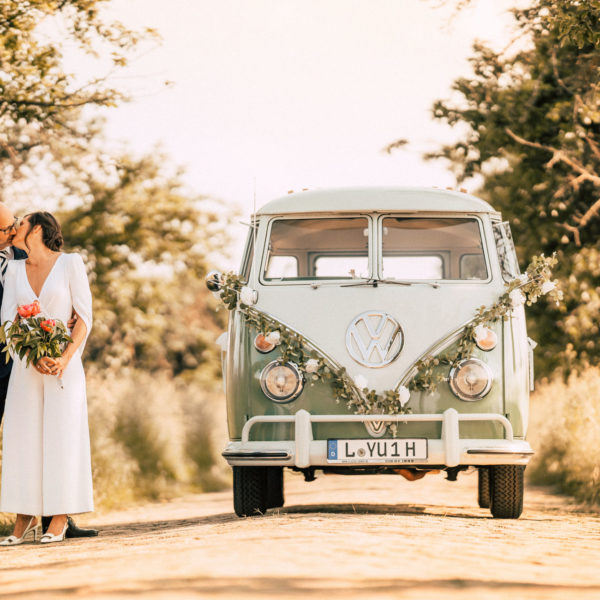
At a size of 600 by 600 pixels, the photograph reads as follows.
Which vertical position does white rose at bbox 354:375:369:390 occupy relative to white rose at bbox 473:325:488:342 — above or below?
below

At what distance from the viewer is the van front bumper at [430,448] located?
24.4ft

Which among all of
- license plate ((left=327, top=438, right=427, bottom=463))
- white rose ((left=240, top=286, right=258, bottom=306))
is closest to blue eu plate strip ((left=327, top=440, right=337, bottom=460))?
license plate ((left=327, top=438, right=427, bottom=463))

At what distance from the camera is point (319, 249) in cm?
867

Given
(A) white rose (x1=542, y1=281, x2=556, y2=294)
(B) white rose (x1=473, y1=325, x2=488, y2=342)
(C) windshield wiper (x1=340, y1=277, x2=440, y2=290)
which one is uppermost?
(C) windshield wiper (x1=340, y1=277, x2=440, y2=290)

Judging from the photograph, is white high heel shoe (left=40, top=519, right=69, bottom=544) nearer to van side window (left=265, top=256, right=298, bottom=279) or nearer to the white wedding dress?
the white wedding dress

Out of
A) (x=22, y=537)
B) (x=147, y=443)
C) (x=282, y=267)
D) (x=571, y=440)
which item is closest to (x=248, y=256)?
(x=282, y=267)

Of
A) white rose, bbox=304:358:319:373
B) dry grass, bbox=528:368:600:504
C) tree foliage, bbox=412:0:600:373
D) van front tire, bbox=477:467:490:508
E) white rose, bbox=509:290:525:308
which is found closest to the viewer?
white rose, bbox=304:358:319:373

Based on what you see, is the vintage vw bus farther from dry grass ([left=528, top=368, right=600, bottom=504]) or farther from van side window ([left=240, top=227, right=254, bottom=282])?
dry grass ([left=528, top=368, right=600, bottom=504])

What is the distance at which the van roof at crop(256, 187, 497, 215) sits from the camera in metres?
8.22

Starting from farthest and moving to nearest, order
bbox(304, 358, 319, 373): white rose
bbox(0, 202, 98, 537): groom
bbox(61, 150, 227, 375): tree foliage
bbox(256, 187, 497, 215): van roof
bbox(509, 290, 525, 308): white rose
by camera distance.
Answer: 1. bbox(61, 150, 227, 375): tree foliage
2. bbox(256, 187, 497, 215): van roof
3. bbox(509, 290, 525, 308): white rose
4. bbox(304, 358, 319, 373): white rose
5. bbox(0, 202, 98, 537): groom

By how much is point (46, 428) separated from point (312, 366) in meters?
1.84

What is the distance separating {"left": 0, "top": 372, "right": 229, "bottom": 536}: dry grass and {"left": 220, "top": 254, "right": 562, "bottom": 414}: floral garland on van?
198 inches

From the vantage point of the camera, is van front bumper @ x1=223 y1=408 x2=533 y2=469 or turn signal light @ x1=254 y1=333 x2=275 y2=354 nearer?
van front bumper @ x1=223 y1=408 x2=533 y2=469

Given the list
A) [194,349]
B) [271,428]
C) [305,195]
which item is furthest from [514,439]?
[194,349]
